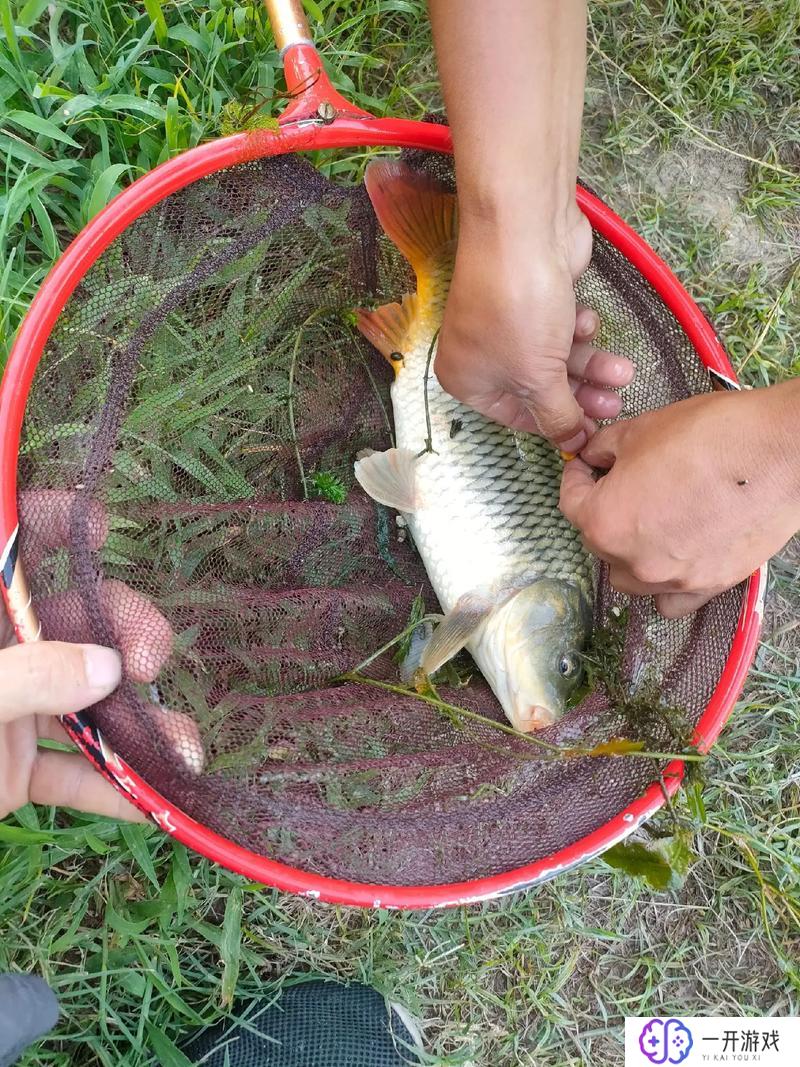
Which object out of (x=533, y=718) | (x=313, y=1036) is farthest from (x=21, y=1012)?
(x=533, y=718)

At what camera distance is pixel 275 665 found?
157cm

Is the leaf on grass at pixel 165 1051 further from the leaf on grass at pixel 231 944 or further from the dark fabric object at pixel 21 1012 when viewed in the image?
the dark fabric object at pixel 21 1012

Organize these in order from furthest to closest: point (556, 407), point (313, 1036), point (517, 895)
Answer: point (517, 895) → point (313, 1036) → point (556, 407)

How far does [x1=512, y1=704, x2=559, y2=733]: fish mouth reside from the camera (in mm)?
1606

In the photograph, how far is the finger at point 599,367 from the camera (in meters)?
1.61

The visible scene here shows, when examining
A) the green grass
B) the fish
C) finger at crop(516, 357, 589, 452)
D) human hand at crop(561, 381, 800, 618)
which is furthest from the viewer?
the green grass

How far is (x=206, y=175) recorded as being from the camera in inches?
58.5

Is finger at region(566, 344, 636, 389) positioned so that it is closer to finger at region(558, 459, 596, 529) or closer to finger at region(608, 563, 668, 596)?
finger at region(558, 459, 596, 529)

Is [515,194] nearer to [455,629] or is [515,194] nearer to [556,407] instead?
[556,407]

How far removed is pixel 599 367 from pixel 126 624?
949 millimetres

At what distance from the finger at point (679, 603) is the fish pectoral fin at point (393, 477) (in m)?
0.49

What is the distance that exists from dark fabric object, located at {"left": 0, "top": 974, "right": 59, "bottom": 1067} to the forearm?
1.49 metres

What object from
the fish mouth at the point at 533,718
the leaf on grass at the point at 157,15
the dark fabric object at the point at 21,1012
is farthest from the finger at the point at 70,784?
the leaf on grass at the point at 157,15


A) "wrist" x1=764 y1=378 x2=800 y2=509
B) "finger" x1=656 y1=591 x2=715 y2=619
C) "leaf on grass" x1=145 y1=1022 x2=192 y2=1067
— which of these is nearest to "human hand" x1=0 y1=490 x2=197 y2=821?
"leaf on grass" x1=145 y1=1022 x2=192 y2=1067
